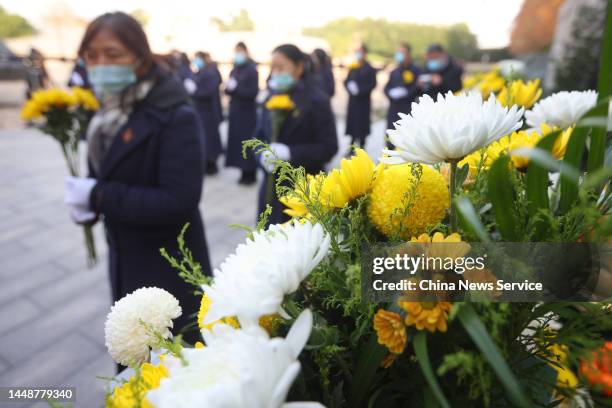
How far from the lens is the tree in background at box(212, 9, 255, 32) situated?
22.9 metres

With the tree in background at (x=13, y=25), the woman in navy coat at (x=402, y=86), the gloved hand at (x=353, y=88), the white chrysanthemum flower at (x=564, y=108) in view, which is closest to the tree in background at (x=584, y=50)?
the woman in navy coat at (x=402, y=86)

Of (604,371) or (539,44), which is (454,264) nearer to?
(604,371)

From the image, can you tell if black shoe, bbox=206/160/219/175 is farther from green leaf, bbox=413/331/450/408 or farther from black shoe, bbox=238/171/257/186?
green leaf, bbox=413/331/450/408

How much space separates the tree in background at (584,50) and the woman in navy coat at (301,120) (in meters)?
4.37

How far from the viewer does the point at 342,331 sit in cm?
50

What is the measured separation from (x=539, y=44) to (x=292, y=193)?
12.1m

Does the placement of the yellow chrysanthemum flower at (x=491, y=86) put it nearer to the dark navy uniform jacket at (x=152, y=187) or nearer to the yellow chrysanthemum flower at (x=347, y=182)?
the yellow chrysanthemum flower at (x=347, y=182)

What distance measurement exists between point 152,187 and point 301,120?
1.36m

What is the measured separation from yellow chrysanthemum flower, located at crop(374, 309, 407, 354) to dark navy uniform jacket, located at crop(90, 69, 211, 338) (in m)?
1.44

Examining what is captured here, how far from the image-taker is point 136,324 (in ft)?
1.78

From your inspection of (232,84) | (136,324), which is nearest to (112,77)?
(136,324)

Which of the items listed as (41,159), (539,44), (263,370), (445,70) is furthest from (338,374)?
(539,44)

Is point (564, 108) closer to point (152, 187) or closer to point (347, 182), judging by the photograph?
point (347, 182)

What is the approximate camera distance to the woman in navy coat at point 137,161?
173 cm
